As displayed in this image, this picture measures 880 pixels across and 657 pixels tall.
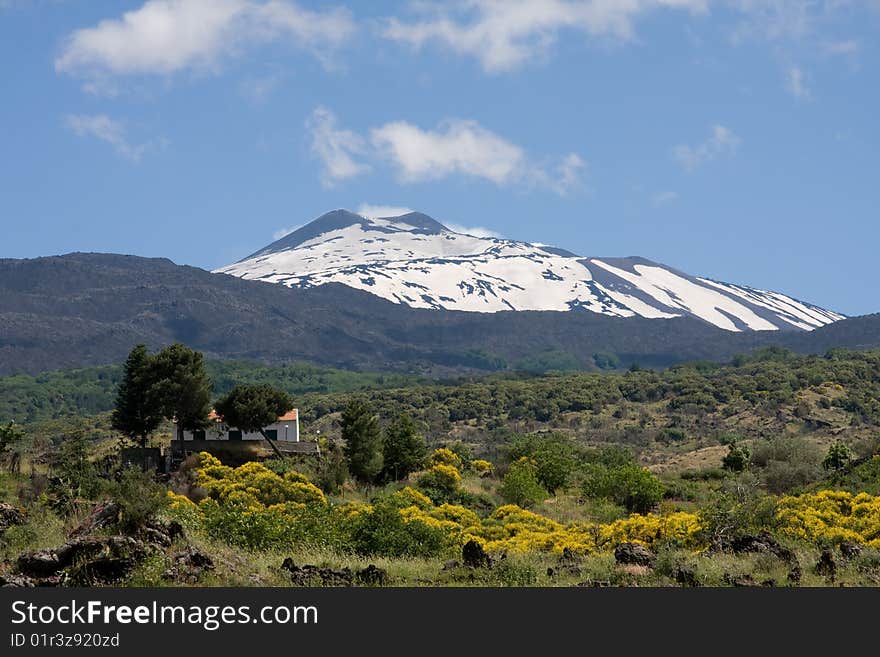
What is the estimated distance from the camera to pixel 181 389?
57.6 meters

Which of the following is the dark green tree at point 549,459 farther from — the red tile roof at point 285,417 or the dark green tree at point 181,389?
the dark green tree at point 181,389

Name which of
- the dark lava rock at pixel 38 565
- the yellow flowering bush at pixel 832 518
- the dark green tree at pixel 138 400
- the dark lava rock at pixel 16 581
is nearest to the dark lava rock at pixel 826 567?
the yellow flowering bush at pixel 832 518

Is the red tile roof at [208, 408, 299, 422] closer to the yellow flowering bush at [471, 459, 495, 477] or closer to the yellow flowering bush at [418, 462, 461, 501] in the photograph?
the yellow flowering bush at [471, 459, 495, 477]

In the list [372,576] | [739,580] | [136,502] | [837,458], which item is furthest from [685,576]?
[837,458]

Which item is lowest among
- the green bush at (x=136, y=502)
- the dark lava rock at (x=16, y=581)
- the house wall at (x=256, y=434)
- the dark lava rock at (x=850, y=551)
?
the dark lava rock at (x=850, y=551)

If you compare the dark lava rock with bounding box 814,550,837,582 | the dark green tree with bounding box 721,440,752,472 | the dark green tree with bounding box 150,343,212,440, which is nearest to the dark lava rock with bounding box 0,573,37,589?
the dark lava rock with bounding box 814,550,837,582

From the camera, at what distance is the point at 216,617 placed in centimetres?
1259

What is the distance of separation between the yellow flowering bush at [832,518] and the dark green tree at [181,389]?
33.1 m

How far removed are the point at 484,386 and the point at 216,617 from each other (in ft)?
415

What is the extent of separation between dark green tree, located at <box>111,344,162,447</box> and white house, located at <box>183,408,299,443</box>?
132 inches

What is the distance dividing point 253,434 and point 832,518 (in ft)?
132

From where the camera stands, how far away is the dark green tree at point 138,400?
189 feet

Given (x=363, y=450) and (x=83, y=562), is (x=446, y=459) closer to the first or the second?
(x=363, y=450)

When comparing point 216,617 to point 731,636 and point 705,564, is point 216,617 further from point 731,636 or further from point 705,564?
point 705,564
